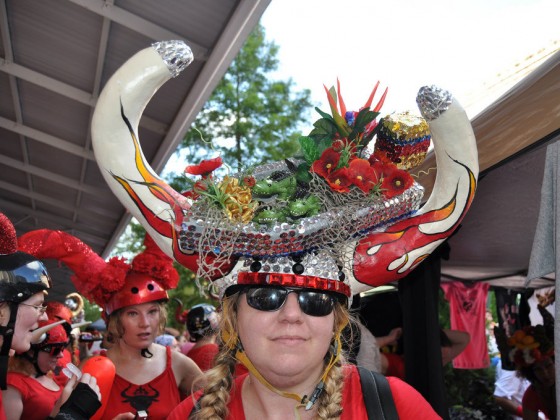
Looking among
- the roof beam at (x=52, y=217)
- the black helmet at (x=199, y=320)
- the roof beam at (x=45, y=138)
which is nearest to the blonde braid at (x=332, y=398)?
the black helmet at (x=199, y=320)

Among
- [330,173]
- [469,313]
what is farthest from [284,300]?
[469,313]

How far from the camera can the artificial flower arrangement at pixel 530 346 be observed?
6.75 meters

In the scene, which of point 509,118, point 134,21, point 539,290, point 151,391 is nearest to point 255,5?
point 134,21

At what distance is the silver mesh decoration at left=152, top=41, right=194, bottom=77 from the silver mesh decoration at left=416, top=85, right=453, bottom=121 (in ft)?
3.00

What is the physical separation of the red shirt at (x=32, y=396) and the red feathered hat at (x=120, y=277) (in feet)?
2.52

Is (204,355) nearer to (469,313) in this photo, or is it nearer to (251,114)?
(469,313)

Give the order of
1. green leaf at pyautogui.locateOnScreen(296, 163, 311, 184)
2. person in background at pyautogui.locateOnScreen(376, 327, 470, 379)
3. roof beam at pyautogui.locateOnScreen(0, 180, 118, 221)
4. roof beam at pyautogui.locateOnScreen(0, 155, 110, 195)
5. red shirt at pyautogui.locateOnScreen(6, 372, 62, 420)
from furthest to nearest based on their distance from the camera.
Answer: roof beam at pyautogui.locateOnScreen(0, 180, 118, 221), roof beam at pyautogui.locateOnScreen(0, 155, 110, 195), person in background at pyautogui.locateOnScreen(376, 327, 470, 379), red shirt at pyautogui.locateOnScreen(6, 372, 62, 420), green leaf at pyautogui.locateOnScreen(296, 163, 311, 184)

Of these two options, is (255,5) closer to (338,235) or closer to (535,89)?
(535,89)

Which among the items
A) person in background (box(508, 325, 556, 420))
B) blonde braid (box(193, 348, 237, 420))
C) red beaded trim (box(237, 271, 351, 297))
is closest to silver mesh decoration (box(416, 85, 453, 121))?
red beaded trim (box(237, 271, 351, 297))

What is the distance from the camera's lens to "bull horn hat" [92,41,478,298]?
7.45ft

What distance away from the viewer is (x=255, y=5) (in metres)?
5.60

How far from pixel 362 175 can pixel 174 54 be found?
0.85m

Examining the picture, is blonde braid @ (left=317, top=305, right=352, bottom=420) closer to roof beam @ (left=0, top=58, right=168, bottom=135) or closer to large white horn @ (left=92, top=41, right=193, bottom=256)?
large white horn @ (left=92, top=41, right=193, bottom=256)

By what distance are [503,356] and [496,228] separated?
256cm
